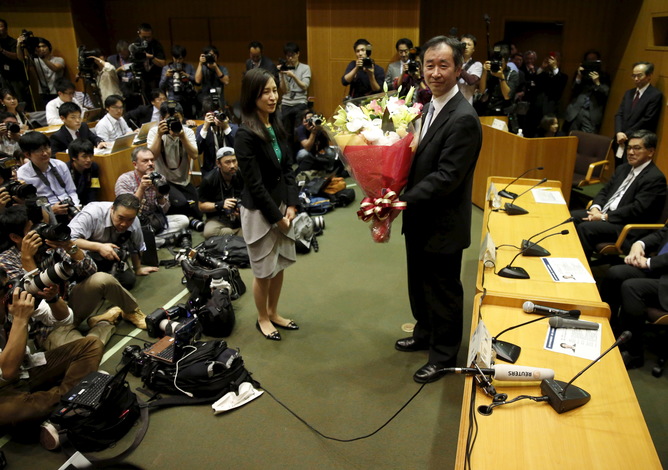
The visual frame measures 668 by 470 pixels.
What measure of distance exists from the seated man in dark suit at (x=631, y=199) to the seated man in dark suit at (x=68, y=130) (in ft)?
14.1

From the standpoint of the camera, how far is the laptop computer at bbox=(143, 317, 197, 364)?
2631 mm

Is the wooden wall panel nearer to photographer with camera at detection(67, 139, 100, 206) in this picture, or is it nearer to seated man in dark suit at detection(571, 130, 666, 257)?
photographer with camera at detection(67, 139, 100, 206)

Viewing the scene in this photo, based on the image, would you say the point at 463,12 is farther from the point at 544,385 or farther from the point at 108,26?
the point at 544,385

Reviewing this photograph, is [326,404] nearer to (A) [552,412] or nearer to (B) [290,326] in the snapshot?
(B) [290,326]

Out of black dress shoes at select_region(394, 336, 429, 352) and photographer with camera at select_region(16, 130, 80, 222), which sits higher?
photographer with camera at select_region(16, 130, 80, 222)

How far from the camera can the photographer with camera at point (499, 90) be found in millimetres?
5448

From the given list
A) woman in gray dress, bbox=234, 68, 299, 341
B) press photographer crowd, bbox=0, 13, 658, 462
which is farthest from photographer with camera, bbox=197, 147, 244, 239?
woman in gray dress, bbox=234, 68, 299, 341

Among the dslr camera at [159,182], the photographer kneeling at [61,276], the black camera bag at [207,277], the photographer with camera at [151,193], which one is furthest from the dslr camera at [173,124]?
the photographer kneeling at [61,276]

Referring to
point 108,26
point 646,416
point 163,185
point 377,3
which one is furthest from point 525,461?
point 108,26

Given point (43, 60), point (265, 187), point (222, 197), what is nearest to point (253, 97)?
point (265, 187)

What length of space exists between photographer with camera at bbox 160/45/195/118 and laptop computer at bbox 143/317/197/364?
3917 millimetres

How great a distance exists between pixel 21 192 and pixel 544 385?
3401mm

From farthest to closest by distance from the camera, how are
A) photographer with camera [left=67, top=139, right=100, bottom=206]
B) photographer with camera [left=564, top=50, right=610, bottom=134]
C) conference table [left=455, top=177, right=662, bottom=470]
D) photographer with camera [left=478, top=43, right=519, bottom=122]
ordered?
photographer with camera [left=564, top=50, right=610, bottom=134] < photographer with camera [left=478, top=43, right=519, bottom=122] < photographer with camera [left=67, top=139, right=100, bottom=206] < conference table [left=455, top=177, right=662, bottom=470]

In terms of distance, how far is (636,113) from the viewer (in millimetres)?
4984
